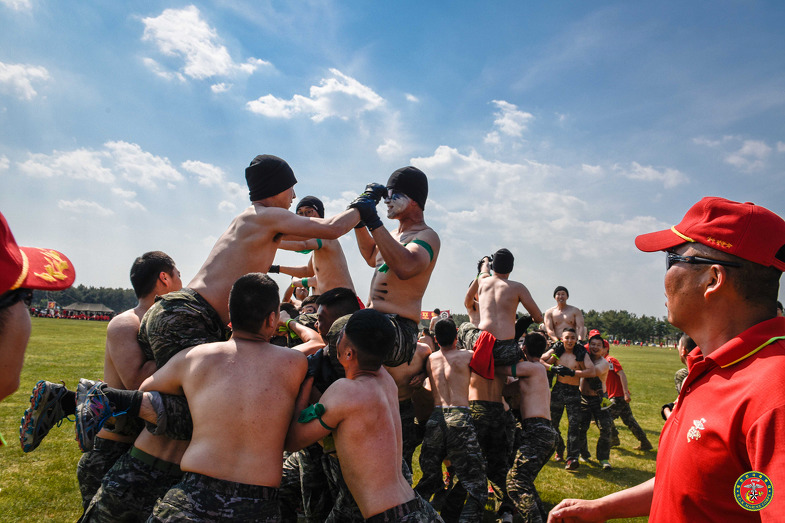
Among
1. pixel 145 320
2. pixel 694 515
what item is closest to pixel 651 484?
pixel 694 515

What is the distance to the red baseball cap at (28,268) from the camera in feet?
4.83

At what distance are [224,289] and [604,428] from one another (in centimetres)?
818

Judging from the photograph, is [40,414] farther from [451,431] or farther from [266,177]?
[451,431]

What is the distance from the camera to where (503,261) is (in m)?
7.66

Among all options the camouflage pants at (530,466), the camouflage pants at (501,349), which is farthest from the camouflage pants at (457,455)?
the camouflage pants at (501,349)

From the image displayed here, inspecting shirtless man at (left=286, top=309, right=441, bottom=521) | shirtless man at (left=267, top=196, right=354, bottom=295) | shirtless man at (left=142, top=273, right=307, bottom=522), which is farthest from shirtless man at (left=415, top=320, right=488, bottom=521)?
shirtless man at (left=142, top=273, right=307, bottom=522)

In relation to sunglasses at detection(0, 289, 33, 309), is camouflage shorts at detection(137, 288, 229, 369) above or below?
below

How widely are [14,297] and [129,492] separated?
2.24 metres

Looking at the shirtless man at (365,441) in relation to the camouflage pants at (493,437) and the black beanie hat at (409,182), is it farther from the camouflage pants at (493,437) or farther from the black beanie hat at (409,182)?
the camouflage pants at (493,437)

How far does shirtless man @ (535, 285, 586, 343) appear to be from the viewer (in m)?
12.2

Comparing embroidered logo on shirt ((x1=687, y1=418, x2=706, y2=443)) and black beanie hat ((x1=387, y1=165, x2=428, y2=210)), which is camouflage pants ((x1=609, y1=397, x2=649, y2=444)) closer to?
black beanie hat ((x1=387, y1=165, x2=428, y2=210))

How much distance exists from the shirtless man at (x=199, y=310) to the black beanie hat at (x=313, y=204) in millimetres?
1811

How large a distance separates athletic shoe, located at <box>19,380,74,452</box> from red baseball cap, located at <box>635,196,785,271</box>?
11.0ft

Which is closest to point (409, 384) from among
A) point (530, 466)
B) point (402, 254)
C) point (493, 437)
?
point (493, 437)
